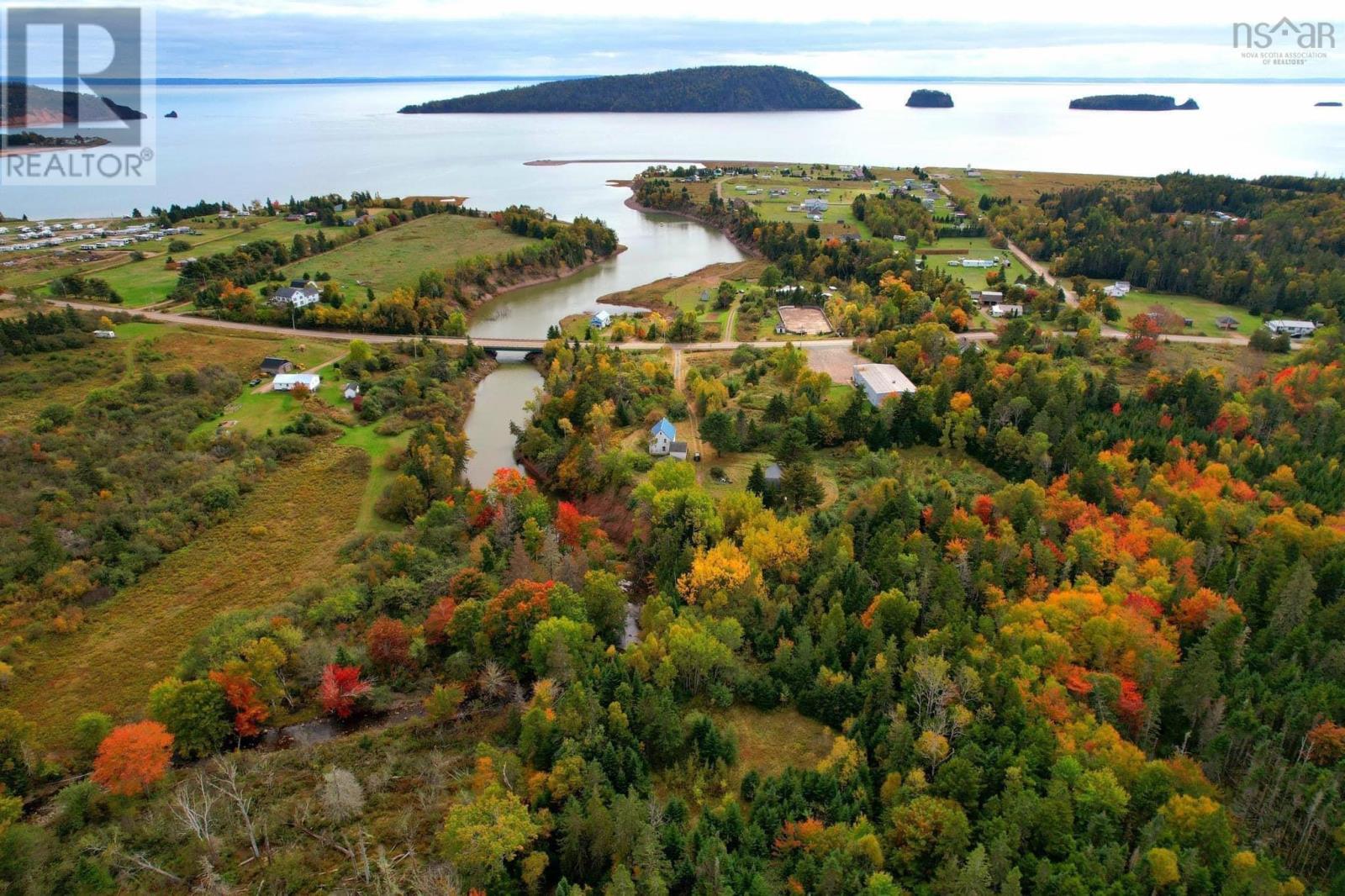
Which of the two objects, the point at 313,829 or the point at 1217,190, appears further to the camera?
the point at 1217,190

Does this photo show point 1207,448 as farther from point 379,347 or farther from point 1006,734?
point 379,347

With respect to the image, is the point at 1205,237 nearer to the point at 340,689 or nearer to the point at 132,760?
the point at 340,689

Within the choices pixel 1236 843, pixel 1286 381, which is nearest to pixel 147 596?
pixel 1236 843

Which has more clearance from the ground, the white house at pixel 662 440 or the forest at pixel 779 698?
the white house at pixel 662 440

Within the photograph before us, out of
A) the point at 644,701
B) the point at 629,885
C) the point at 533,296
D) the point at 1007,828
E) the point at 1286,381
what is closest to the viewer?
the point at 629,885

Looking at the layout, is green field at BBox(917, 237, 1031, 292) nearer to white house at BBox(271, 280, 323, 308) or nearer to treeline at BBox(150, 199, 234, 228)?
white house at BBox(271, 280, 323, 308)

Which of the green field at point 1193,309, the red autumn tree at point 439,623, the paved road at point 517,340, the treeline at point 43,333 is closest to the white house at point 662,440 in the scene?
the red autumn tree at point 439,623

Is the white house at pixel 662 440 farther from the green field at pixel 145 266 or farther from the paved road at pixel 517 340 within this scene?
the green field at pixel 145 266

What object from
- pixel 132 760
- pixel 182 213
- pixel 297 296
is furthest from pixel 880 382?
→ pixel 182 213

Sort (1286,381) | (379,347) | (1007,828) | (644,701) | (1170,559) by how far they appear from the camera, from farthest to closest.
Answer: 1. (379,347)
2. (1286,381)
3. (1170,559)
4. (644,701)
5. (1007,828)
